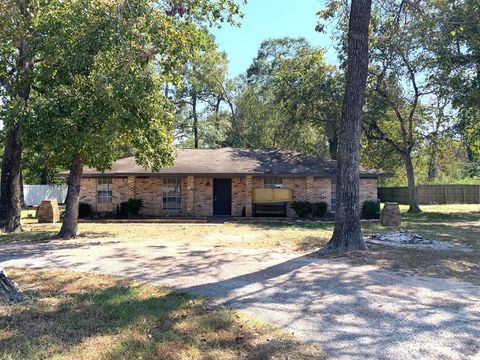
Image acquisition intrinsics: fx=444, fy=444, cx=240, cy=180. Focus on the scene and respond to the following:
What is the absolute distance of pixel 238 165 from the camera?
75.8 feet

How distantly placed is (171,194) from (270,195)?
509 cm

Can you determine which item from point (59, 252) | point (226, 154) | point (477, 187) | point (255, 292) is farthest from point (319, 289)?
point (477, 187)

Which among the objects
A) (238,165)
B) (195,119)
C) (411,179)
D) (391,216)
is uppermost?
(195,119)

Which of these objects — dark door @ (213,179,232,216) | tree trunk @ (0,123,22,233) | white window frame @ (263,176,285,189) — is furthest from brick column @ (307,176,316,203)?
tree trunk @ (0,123,22,233)

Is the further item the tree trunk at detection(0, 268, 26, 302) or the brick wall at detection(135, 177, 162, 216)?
the brick wall at detection(135, 177, 162, 216)

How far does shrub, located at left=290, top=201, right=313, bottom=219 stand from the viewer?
21.8m

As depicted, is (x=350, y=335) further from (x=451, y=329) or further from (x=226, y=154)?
(x=226, y=154)

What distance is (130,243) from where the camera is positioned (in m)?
12.8

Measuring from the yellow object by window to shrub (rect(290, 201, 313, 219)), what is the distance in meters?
0.73

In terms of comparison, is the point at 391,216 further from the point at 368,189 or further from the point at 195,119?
the point at 195,119

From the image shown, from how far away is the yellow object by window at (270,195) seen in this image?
73.0 feet

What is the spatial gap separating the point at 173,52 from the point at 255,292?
330 inches

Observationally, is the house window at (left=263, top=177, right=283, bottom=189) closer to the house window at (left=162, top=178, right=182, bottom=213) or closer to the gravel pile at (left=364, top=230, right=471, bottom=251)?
the house window at (left=162, top=178, right=182, bottom=213)

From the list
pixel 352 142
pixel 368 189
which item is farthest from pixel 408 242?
pixel 368 189
